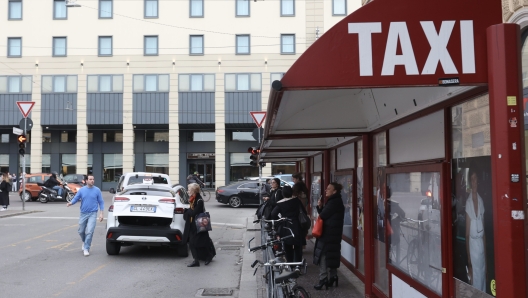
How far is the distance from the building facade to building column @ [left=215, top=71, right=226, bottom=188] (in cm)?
8

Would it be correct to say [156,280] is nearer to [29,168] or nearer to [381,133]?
[381,133]

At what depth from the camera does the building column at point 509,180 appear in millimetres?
3422

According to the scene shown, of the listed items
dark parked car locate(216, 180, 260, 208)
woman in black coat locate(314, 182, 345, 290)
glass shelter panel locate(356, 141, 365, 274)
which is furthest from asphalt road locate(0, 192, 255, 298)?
dark parked car locate(216, 180, 260, 208)

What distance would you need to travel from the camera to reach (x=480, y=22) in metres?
3.93

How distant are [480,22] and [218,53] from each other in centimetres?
3727

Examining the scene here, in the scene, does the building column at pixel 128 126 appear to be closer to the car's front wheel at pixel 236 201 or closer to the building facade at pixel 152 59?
the building facade at pixel 152 59

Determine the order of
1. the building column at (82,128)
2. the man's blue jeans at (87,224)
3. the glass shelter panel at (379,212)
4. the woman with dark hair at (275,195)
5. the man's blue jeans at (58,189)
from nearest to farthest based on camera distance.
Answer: the glass shelter panel at (379,212) < the woman with dark hair at (275,195) < the man's blue jeans at (87,224) < the man's blue jeans at (58,189) < the building column at (82,128)

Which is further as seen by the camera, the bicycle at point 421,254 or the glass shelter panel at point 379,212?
the glass shelter panel at point 379,212

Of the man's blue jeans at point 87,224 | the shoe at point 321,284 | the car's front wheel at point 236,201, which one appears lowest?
the shoe at point 321,284

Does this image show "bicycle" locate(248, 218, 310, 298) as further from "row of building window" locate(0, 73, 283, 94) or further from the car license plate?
"row of building window" locate(0, 73, 283, 94)

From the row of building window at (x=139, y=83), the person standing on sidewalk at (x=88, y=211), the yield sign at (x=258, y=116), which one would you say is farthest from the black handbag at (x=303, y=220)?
the row of building window at (x=139, y=83)

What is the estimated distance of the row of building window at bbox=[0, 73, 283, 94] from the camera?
4038cm

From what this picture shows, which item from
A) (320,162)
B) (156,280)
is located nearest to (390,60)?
(156,280)

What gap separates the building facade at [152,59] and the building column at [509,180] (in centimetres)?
3660
